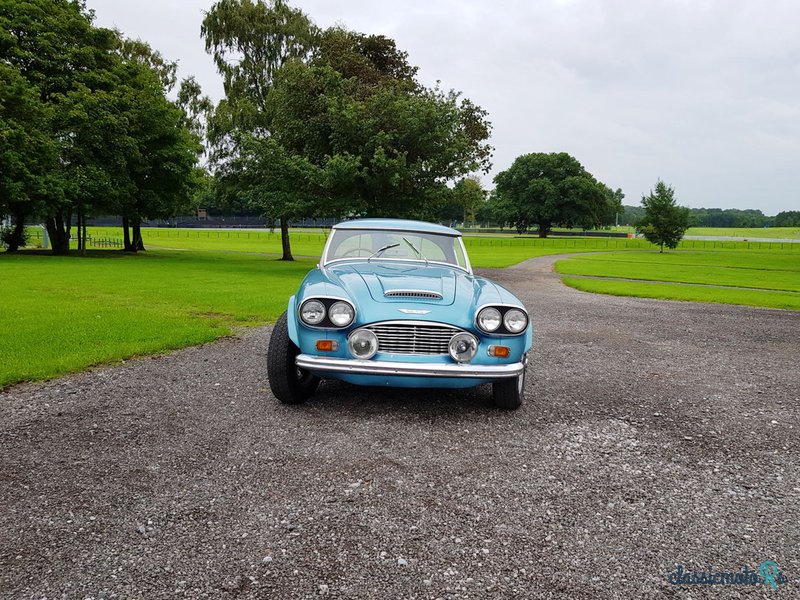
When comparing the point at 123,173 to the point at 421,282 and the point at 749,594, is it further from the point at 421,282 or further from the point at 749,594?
the point at 749,594

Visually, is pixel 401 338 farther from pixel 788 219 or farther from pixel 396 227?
pixel 788 219

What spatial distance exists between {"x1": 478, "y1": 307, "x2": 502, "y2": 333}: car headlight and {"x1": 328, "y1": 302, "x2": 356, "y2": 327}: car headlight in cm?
101

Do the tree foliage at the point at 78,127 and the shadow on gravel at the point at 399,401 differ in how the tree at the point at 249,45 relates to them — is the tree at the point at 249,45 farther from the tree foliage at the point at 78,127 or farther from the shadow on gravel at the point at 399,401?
the shadow on gravel at the point at 399,401

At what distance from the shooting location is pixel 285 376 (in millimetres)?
4605

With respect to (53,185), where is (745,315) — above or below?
below

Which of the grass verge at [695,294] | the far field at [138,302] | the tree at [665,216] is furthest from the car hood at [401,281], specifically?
the tree at [665,216]

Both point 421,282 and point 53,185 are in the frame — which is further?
point 53,185

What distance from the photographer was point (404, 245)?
5.89 m

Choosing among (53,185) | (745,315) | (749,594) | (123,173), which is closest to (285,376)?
(749,594)

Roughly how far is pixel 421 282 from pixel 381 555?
8.68ft

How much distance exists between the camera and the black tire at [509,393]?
4.60m

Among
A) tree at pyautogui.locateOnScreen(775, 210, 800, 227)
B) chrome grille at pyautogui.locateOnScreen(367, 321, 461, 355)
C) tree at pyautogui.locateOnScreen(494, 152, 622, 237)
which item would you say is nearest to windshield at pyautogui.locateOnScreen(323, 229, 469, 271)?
chrome grille at pyautogui.locateOnScreen(367, 321, 461, 355)

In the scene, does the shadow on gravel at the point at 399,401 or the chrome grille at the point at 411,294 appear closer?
the chrome grille at the point at 411,294

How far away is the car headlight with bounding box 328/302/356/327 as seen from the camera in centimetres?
429
